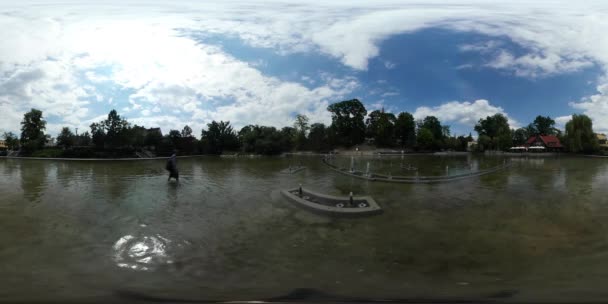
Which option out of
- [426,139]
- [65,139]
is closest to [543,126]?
[426,139]

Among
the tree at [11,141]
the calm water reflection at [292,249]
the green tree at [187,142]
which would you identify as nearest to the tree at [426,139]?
the green tree at [187,142]

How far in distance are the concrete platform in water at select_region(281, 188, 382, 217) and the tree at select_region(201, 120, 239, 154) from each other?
31441 millimetres

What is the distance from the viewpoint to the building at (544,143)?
2362 cm

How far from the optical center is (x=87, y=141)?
→ 2412 cm

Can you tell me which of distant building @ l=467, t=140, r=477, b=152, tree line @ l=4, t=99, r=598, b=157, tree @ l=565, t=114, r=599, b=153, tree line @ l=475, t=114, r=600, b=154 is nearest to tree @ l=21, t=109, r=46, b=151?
tree line @ l=4, t=99, r=598, b=157

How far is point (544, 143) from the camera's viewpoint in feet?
82.4

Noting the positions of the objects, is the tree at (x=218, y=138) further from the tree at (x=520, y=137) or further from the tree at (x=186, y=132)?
the tree at (x=520, y=137)

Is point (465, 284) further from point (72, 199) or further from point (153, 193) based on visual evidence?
point (72, 199)

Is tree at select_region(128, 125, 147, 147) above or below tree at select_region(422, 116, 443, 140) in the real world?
below

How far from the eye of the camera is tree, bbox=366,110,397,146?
124ft

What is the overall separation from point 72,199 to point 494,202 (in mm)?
9614

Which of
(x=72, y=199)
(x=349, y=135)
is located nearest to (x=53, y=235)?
(x=72, y=199)

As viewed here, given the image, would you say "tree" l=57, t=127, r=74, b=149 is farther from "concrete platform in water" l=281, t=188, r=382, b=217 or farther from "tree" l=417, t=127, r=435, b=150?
"tree" l=417, t=127, r=435, b=150

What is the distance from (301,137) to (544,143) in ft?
98.3
